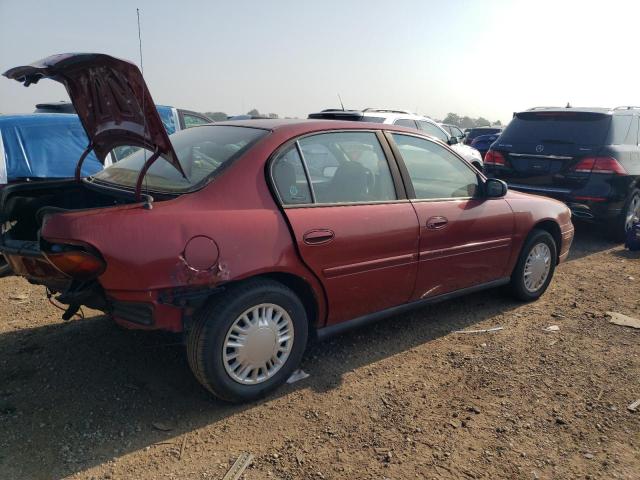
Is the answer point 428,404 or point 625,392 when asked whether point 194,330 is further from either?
point 625,392

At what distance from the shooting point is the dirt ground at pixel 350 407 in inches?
98.4

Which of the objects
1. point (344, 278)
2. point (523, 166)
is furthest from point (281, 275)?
point (523, 166)

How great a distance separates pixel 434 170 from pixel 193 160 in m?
1.84

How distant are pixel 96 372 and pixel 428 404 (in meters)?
2.08

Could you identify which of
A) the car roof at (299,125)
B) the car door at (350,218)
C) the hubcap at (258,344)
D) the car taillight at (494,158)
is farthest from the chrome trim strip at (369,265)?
the car taillight at (494,158)

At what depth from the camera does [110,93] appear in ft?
8.85

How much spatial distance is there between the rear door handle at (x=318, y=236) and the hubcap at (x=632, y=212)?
18.8 ft

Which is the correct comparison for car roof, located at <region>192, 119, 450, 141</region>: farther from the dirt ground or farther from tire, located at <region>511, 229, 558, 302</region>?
tire, located at <region>511, 229, 558, 302</region>

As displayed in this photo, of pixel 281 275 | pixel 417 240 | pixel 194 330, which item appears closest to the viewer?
pixel 194 330

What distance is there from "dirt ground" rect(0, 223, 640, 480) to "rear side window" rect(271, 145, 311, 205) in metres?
1.11

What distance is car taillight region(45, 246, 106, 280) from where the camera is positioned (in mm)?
2402

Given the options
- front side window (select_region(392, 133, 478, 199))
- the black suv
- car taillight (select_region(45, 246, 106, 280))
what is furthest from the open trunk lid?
car taillight (select_region(45, 246, 106, 280))

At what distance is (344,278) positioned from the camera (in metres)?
3.19

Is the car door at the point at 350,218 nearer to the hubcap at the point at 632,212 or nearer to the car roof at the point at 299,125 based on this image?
the car roof at the point at 299,125
